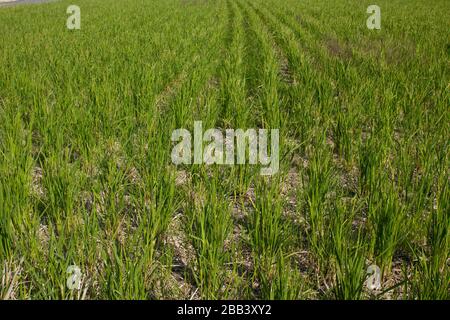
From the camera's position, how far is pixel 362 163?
220 cm

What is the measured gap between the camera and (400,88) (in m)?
3.73

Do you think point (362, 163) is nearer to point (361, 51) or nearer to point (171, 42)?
point (361, 51)

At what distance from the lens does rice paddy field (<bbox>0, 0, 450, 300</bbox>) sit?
4.82ft

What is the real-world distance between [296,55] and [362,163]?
3423mm

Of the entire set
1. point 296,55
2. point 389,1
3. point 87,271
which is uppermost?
point 389,1

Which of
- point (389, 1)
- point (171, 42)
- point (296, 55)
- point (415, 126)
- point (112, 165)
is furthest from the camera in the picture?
point (389, 1)

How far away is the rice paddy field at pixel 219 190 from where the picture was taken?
1.47 metres

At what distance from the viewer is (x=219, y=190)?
1925mm
